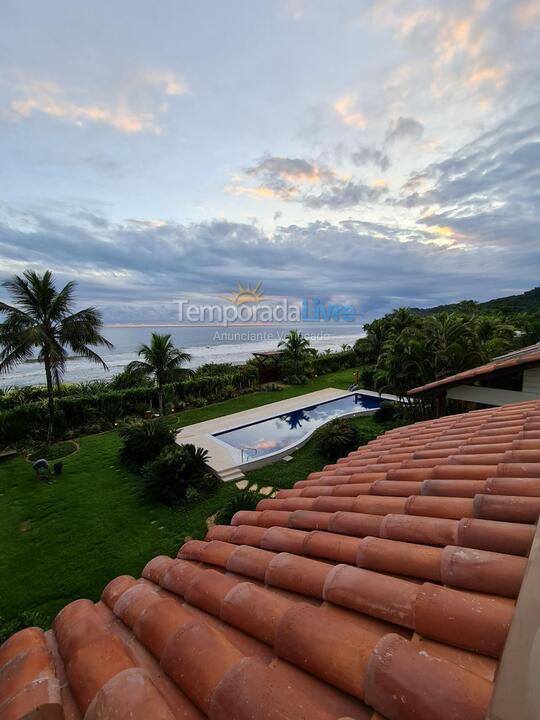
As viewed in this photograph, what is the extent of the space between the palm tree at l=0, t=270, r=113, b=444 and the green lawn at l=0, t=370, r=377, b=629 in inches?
173

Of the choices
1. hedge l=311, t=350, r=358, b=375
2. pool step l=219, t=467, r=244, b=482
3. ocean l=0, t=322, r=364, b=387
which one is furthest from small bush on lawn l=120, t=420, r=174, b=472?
hedge l=311, t=350, r=358, b=375

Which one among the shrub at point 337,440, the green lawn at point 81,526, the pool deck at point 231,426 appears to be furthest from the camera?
the shrub at point 337,440

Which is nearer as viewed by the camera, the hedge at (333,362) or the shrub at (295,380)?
the shrub at (295,380)

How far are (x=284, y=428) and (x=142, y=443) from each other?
7.03 metres

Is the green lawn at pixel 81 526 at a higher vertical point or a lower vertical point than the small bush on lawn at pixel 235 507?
lower

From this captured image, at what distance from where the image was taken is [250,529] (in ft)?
10.1

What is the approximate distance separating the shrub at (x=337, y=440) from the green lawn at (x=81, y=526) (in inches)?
18.4

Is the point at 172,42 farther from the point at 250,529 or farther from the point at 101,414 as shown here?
the point at 101,414

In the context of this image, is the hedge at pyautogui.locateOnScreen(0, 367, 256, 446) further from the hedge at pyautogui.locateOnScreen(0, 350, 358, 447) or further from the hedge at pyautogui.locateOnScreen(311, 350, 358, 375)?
the hedge at pyautogui.locateOnScreen(311, 350, 358, 375)

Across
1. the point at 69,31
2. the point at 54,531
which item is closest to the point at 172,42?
the point at 69,31

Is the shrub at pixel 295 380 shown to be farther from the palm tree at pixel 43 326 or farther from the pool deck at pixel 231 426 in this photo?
the palm tree at pixel 43 326

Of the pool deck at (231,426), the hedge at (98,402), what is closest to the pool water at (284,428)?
the pool deck at (231,426)

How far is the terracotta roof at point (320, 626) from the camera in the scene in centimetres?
112

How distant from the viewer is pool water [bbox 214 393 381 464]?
541 inches
